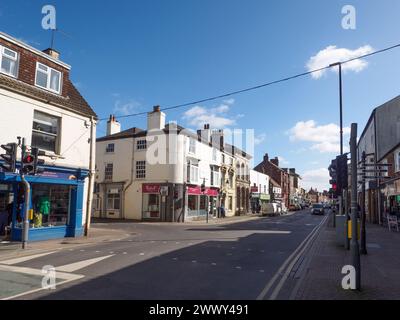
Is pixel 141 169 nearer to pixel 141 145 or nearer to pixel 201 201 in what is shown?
pixel 141 145

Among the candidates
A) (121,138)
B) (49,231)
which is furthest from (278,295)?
(121,138)

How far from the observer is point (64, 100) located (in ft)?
56.5

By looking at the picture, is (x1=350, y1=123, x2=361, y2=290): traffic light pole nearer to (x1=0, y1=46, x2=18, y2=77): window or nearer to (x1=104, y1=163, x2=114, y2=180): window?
(x1=0, y1=46, x2=18, y2=77): window

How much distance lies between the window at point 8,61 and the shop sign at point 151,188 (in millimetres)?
18269

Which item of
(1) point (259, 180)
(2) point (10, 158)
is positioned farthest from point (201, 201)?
(1) point (259, 180)

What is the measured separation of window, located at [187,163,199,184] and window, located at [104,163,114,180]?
7972 millimetres

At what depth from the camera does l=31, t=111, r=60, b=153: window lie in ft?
51.7

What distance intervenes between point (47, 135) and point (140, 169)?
17.1 meters

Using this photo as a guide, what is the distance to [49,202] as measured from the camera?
1673 centimetres

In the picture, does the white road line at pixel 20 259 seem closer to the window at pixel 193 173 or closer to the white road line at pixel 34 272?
the white road line at pixel 34 272

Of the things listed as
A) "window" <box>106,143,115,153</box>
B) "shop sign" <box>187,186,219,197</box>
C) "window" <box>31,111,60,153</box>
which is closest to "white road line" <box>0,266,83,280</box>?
"window" <box>31,111,60,153</box>

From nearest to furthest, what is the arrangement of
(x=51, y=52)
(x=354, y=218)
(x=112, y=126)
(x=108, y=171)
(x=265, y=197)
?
(x=354, y=218)
(x=51, y=52)
(x=108, y=171)
(x=112, y=126)
(x=265, y=197)

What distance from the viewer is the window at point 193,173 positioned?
1334 inches
